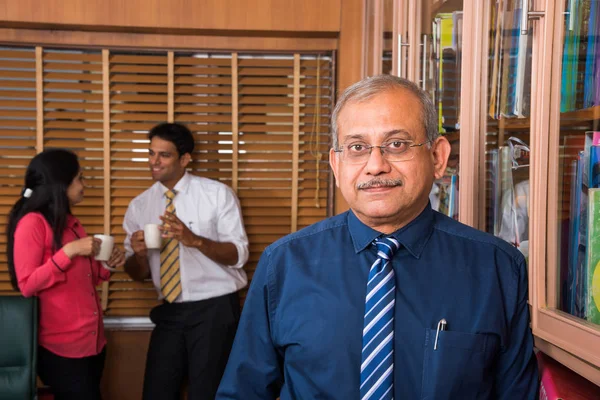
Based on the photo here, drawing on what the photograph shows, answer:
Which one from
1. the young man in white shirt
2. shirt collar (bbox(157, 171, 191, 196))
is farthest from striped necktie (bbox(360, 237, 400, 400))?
shirt collar (bbox(157, 171, 191, 196))

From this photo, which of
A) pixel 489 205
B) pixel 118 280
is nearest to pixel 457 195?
pixel 489 205

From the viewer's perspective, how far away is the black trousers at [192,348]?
3.18 m

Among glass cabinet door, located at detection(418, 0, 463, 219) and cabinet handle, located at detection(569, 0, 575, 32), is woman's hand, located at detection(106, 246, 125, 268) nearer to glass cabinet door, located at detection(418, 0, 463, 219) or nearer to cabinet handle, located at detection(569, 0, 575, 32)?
glass cabinet door, located at detection(418, 0, 463, 219)

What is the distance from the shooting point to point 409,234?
4.54ft

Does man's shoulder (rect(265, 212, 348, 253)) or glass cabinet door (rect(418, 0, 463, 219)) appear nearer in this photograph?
man's shoulder (rect(265, 212, 348, 253))

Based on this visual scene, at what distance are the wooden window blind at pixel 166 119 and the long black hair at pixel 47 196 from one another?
2.06 feet

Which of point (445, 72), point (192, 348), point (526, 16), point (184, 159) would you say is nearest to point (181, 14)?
point (184, 159)

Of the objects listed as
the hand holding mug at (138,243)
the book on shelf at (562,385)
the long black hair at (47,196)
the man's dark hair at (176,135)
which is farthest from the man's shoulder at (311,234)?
the man's dark hair at (176,135)

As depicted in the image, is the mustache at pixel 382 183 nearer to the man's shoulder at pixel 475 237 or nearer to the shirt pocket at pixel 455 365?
the man's shoulder at pixel 475 237

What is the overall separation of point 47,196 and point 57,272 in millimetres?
316

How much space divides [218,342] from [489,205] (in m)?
1.77

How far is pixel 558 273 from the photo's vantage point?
1.36 m

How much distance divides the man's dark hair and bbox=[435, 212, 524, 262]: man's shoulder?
2069mm

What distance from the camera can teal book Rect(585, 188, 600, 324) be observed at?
121 cm
